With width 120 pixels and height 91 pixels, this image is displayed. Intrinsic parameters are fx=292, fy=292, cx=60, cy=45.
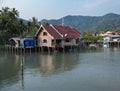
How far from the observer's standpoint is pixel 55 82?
76.3ft

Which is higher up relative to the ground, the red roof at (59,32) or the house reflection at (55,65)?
the red roof at (59,32)

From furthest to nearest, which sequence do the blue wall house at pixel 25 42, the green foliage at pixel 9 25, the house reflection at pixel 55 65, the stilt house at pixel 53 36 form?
the green foliage at pixel 9 25, the blue wall house at pixel 25 42, the stilt house at pixel 53 36, the house reflection at pixel 55 65

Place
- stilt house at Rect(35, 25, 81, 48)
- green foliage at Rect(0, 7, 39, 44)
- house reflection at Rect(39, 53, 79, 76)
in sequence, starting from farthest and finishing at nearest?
green foliage at Rect(0, 7, 39, 44) < stilt house at Rect(35, 25, 81, 48) < house reflection at Rect(39, 53, 79, 76)

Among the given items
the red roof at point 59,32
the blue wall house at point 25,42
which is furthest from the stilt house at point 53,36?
the blue wall house at point 25,42

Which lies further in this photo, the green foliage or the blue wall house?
the green foliage

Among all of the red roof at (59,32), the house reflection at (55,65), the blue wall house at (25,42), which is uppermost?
the red roof at (59,32)

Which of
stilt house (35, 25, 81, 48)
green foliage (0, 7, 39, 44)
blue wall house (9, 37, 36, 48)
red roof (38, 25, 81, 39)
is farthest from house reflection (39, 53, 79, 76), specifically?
green foliage (0, 7, 39, 44)

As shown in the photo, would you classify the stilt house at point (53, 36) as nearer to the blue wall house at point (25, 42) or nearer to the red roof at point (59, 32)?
the red roof at point (59, 32)

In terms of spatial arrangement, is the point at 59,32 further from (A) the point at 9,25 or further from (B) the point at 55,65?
(B) the point at 55,65

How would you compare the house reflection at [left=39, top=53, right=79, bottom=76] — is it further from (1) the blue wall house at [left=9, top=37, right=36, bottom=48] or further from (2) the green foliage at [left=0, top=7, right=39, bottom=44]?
(2) the green foliage at [left=0, top=7, right=39, bottom=44]

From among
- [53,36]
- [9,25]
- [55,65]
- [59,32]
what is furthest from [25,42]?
[55,65]

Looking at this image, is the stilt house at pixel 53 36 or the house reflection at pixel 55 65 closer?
the house reflection at pixel 55 65

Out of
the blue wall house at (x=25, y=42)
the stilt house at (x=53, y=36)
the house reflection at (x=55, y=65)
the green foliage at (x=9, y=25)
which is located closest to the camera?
the house reflection at (x=55, y=65)

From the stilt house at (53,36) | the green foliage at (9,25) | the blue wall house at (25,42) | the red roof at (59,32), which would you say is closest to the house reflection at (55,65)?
the stilt house at (53,36)
